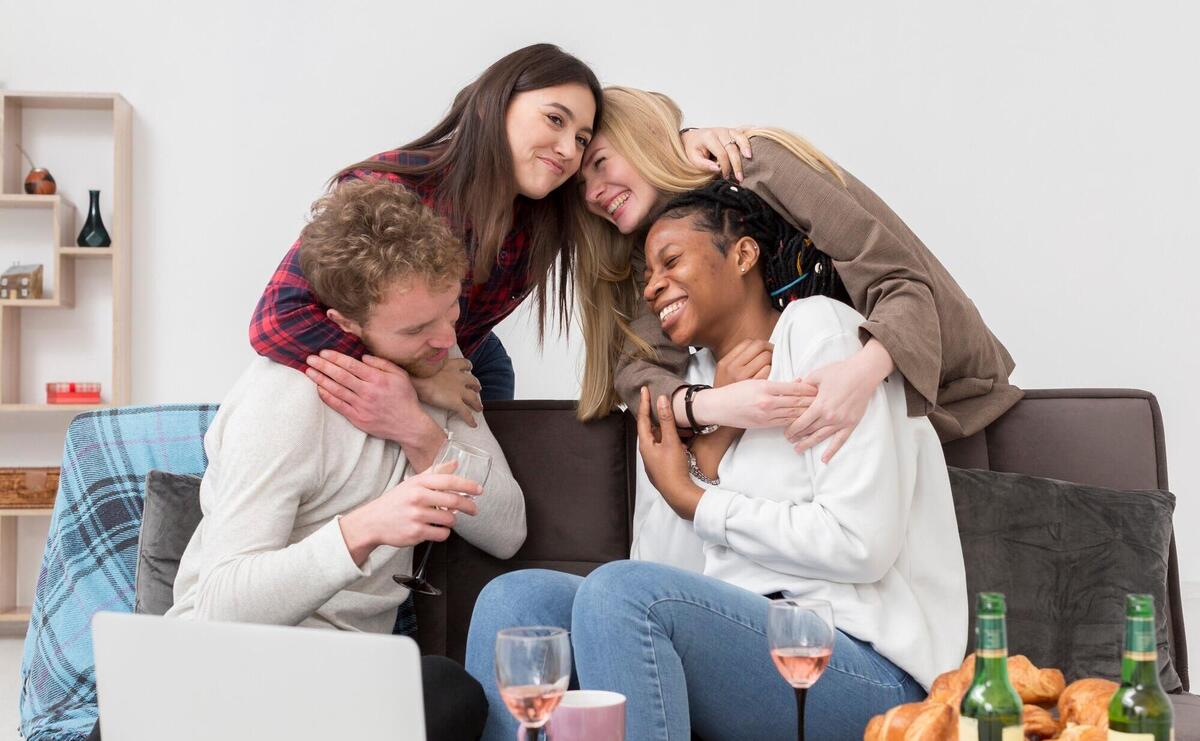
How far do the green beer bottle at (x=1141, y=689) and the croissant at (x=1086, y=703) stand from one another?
14 cm

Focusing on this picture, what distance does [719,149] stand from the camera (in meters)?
2.06

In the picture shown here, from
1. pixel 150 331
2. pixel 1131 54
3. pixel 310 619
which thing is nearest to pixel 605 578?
pixel 310 619

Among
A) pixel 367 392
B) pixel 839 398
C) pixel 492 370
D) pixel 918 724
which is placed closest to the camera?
pixel 918 724

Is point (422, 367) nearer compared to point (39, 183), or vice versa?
point (422, 367)

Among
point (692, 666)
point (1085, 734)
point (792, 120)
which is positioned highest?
point (792, 120)

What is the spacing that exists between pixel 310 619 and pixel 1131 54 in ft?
14.0

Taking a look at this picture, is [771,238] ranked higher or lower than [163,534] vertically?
higher

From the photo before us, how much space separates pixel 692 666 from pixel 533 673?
56cm

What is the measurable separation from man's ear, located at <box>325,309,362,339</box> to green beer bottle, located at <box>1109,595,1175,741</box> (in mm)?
1230

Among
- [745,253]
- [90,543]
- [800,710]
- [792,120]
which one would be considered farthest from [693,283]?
[792,120]

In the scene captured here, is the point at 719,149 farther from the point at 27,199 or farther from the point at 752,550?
the point at 27,199

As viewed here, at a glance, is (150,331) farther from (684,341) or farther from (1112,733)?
(1112,733)

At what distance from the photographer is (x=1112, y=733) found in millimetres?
979

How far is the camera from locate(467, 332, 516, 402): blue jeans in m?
2.65
